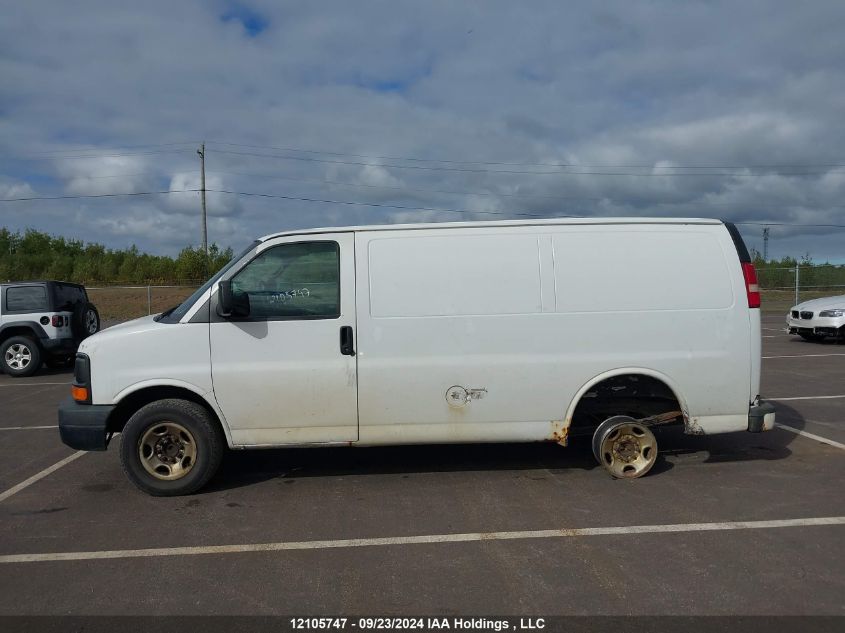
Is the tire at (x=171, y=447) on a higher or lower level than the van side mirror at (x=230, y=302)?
lower

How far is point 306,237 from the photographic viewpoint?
5.35 m

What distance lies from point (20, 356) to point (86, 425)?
356 inches

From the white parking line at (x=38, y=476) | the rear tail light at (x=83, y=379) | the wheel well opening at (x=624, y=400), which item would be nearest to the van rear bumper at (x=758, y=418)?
the wheel well opening at (x=624, y=400)

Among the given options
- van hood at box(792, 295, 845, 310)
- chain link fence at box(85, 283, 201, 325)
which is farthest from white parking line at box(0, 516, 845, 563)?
chain link fence at box(85, 283, 201, 325)

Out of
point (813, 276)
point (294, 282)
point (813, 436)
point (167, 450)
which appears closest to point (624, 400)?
point (813, 436)

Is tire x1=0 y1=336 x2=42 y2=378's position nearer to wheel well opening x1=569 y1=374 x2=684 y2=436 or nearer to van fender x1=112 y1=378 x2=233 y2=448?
van fender x1=112 y1=378 x2=233 y2=448

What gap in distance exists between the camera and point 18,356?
1261 centimetres

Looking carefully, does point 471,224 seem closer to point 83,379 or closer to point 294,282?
point 294,282

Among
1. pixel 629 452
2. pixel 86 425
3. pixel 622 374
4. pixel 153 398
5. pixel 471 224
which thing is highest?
pixel 471 224

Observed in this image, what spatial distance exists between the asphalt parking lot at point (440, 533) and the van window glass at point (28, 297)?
22.0 ft

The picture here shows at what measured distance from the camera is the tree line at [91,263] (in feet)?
125

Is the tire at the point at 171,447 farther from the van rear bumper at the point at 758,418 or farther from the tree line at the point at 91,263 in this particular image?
the tree line at the point at 91,263

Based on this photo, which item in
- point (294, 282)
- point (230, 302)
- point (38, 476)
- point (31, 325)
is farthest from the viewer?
point (31, 325)

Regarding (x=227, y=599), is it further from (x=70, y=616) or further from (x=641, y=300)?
(x=641, y=300)
